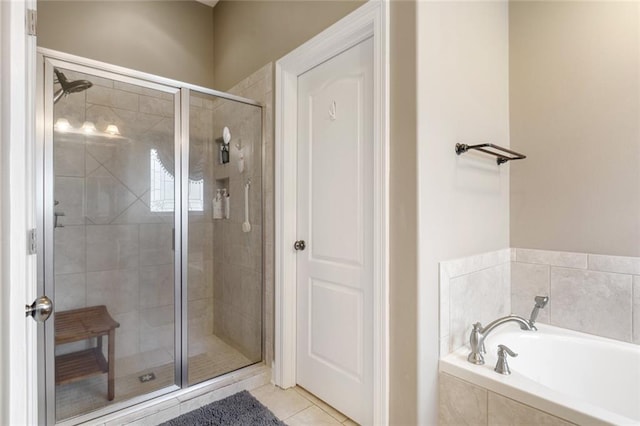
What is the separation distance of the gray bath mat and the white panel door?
344mm

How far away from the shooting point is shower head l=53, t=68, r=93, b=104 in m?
1.67

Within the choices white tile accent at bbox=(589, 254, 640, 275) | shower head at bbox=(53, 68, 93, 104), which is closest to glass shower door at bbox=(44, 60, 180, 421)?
shower head at bbox=(53, 68, 93, 104)

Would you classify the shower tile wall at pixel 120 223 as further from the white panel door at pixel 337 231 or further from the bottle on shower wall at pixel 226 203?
the white panel door at pixel 337 231

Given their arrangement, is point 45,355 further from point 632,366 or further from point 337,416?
point 632,366

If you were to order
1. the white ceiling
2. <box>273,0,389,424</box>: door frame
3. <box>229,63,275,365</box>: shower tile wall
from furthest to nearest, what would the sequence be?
the white ceiling, <box>229,63,275,365</box>: shower tile wall, <box>273,0,389,424</box>: door frame

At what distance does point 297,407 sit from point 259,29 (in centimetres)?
258

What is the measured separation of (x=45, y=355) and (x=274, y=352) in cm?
124

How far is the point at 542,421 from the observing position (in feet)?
4.02

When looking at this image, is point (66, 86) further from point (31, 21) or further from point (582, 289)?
point (582, 289)

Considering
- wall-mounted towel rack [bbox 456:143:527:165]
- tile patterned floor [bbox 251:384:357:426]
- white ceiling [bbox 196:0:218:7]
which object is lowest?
tile patterned floor [bbox 251:384:357:426]

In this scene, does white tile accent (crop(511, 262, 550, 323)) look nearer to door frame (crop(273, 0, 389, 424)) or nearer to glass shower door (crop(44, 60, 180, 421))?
door frame (crop(273, 0, 389, 424))

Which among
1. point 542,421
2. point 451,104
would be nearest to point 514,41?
point 451,104

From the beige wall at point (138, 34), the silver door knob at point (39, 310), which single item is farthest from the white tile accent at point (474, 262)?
the beige wall at point (138, 34)

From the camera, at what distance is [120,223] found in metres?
2.11
